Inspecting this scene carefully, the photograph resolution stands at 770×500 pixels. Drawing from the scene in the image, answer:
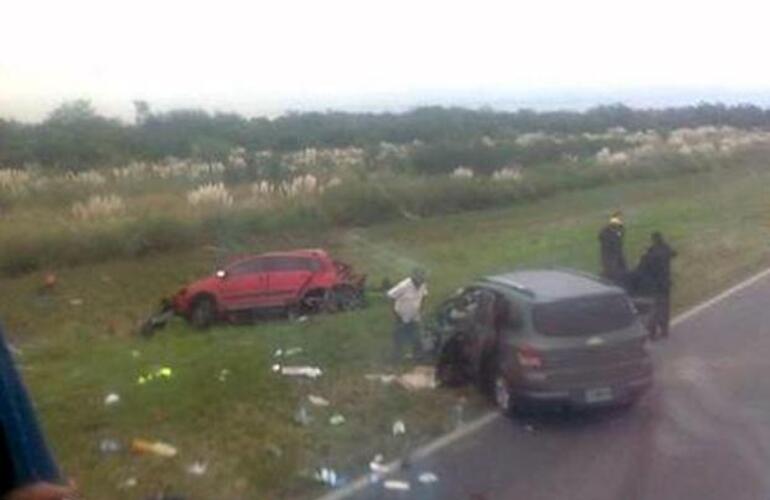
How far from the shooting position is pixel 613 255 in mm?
18266

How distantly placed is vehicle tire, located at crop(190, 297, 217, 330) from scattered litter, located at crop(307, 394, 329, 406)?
8.00 meters

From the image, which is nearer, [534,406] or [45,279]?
[534,406]

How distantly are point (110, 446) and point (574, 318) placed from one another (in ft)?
13.8

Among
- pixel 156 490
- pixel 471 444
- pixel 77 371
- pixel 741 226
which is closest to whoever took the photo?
pixel 156 490

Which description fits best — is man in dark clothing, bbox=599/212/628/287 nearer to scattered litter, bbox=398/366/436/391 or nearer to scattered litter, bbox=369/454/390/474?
scattered litter, bbox=398/366/436/391

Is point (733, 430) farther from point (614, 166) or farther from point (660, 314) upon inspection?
point (614, 166)

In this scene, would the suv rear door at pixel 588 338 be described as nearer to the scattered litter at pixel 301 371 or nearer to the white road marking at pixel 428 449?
the white road marking at pixel 428 449

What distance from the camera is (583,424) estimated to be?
12516mm

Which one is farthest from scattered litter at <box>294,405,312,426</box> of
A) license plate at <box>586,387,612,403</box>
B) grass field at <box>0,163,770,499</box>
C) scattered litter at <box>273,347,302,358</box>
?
scattered litter at <box>273,347,302,358</box>

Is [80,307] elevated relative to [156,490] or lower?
lower

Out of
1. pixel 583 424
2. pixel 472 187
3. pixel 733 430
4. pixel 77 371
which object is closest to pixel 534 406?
pixel 583 424

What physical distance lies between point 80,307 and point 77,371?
9.25 m

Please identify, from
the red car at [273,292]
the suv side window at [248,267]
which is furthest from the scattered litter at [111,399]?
the suv side window at [248,267]

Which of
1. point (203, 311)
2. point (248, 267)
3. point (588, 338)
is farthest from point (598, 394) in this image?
point (248, 267)
